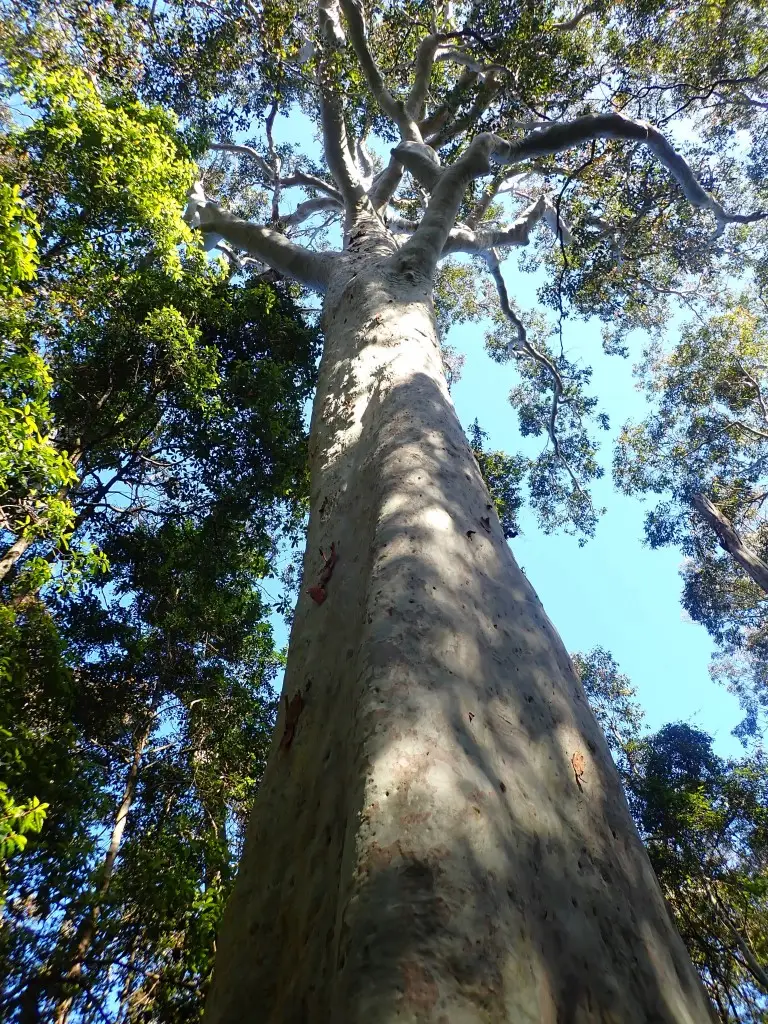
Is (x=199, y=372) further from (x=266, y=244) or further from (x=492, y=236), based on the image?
(x=492, y=236)

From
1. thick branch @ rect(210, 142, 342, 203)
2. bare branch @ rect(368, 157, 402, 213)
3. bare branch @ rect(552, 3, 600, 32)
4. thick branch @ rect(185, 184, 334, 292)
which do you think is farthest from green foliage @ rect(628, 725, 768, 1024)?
thick branch @ rect(210, 142, 342, 203)

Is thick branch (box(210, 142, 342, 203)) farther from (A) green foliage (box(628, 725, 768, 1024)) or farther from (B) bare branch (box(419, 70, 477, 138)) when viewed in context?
(A) green foliage (box(628, 725, 768, 1024))

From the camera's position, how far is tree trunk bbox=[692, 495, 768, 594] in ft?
36.2

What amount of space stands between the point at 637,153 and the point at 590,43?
1956mm

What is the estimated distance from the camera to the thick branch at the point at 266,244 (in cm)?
676

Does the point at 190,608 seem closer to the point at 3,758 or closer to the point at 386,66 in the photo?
the point at 3,758

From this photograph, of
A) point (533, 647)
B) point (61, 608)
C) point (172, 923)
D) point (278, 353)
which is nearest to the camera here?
point (533, 647)

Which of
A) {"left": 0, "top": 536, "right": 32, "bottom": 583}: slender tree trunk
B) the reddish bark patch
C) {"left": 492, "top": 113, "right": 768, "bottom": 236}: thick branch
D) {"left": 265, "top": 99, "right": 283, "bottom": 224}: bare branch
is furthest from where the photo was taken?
{"left": 265, "top": 99, "right": 283, "bottom": 224}: bare branch

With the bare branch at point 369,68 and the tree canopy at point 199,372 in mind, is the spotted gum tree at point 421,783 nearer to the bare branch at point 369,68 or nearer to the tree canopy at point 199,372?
the tree canopy at point 199,372

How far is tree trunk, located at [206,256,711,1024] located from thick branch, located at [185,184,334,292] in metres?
4.70

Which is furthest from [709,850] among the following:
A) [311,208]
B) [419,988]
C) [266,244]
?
[311,208]

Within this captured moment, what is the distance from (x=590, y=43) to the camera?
9.11m

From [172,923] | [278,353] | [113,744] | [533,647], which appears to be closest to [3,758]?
[172,923]

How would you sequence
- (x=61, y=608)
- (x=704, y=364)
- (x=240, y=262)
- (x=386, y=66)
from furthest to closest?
(x=704, y=364)
(x=240, y=262)
(x=386, y=66)
(x=61, y=608)
